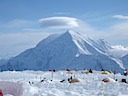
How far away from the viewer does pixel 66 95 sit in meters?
17.0

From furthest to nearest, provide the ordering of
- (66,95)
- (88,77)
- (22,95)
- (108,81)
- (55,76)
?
(55,76) → (88,77) → (108,81) → (66,95) → (22,95)

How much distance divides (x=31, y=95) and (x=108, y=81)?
2124 centimetres

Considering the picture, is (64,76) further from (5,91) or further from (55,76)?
(5,91)

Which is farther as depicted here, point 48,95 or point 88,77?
point 88,77

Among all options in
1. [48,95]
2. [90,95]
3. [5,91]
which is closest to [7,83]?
[5,91]

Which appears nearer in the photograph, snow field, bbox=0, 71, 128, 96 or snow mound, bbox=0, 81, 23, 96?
snow mound, bbox=0, 81, 23, 96

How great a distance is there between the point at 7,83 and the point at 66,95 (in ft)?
11.7

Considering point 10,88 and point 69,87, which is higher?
point 10,88

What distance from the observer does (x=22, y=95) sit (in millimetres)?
11906

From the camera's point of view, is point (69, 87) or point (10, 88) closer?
point (10, 88)

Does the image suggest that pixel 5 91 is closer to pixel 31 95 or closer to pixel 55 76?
pixel 31 95

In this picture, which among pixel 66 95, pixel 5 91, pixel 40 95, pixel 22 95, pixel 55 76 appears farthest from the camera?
pixel 55 76

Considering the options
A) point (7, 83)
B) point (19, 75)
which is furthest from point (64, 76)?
point (7, 83)

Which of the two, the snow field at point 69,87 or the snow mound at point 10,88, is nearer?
the snow mound at point 10,88
